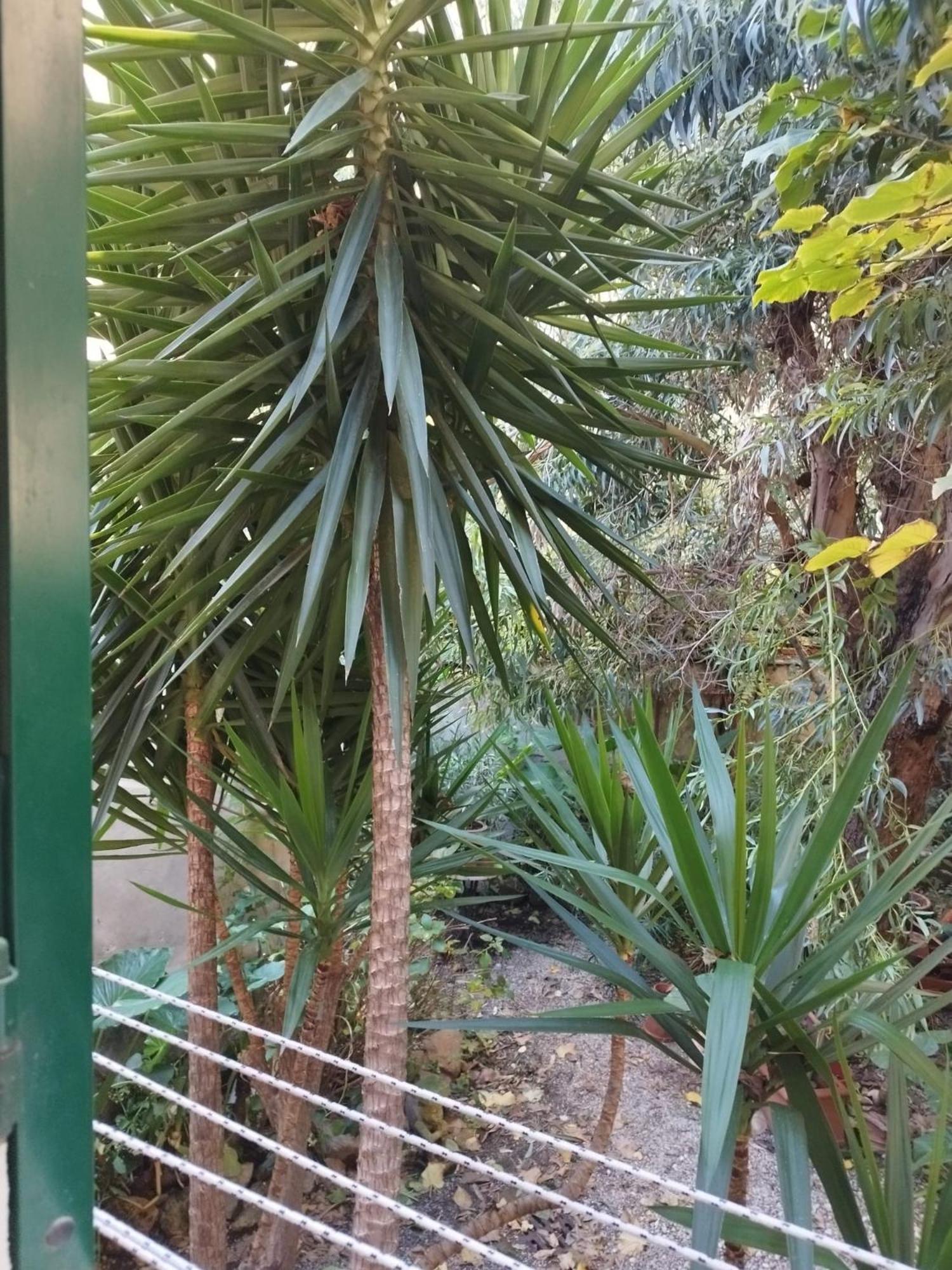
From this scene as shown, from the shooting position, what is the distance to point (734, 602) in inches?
82.6

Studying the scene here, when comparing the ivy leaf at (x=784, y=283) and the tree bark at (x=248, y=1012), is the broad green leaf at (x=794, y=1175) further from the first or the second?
the tree bark at (x=248, y=1012)

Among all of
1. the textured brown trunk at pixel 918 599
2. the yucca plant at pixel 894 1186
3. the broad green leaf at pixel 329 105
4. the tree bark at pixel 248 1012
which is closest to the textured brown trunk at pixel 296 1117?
the tree bark at pixel 248 1012

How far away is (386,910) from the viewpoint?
117 centimetres

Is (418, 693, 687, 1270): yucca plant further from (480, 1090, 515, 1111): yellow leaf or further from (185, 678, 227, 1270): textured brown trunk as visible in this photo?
(480, 1090, 515, 1111): yellow leaf

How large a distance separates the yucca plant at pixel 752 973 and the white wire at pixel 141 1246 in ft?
1.48

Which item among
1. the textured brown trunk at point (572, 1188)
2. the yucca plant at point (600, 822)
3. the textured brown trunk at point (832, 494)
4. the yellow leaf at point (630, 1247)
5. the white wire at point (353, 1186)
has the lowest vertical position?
the yellow leaf at point (630, 1247)

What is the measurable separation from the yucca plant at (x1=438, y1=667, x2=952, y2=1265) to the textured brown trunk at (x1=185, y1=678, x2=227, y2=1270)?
66 centimetres

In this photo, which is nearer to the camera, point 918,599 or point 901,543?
point 901,543

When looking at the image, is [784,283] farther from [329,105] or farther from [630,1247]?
[630,1247]

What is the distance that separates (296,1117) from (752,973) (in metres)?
1.04

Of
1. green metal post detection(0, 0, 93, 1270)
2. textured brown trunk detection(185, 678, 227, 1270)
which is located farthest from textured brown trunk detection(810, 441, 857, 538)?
green metal post detection(0, 0, 93, 1270)

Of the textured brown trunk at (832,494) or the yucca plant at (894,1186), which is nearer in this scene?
the yucca plant at (894,1186)

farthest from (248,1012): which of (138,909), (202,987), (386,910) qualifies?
(138,909)

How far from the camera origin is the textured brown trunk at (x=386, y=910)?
1.17 metres
